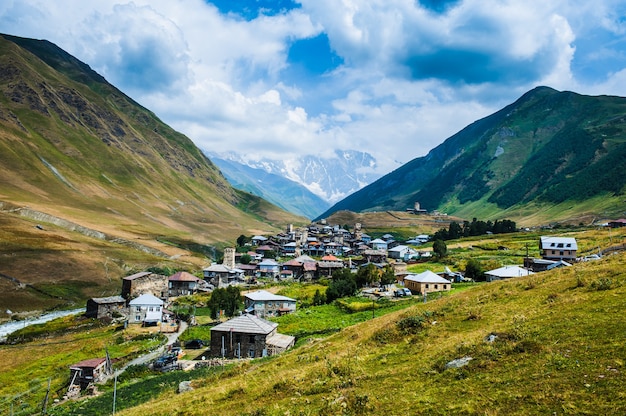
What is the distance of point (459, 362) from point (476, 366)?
1.05m

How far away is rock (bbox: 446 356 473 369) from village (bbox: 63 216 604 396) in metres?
32.4

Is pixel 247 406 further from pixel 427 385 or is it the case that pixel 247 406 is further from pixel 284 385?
pixel 427 385

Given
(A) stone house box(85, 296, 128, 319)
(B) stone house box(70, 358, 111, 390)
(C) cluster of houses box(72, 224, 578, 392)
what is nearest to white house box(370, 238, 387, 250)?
(C) cluster of houses box(72, 224, 578, 392)

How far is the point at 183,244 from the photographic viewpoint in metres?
180

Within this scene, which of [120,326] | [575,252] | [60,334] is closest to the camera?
[60,334]

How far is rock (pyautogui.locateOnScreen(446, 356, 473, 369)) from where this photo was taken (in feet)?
60.6

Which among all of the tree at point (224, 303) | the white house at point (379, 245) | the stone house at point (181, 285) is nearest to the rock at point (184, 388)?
the tree at point (224, 303)

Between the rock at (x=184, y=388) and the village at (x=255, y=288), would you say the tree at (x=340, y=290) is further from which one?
the rock at (x=184, y=388)

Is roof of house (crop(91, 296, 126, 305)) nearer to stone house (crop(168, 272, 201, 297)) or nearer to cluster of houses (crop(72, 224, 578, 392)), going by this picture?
cluster of houses (crop(72, 224, 578, 392))

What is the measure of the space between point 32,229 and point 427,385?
14409 centimetres

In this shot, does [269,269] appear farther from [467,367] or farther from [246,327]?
[467,367]

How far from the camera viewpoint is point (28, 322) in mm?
82062

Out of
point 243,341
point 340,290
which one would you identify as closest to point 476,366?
point 243,341

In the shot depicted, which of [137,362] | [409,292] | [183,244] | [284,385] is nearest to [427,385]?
[284,385]
